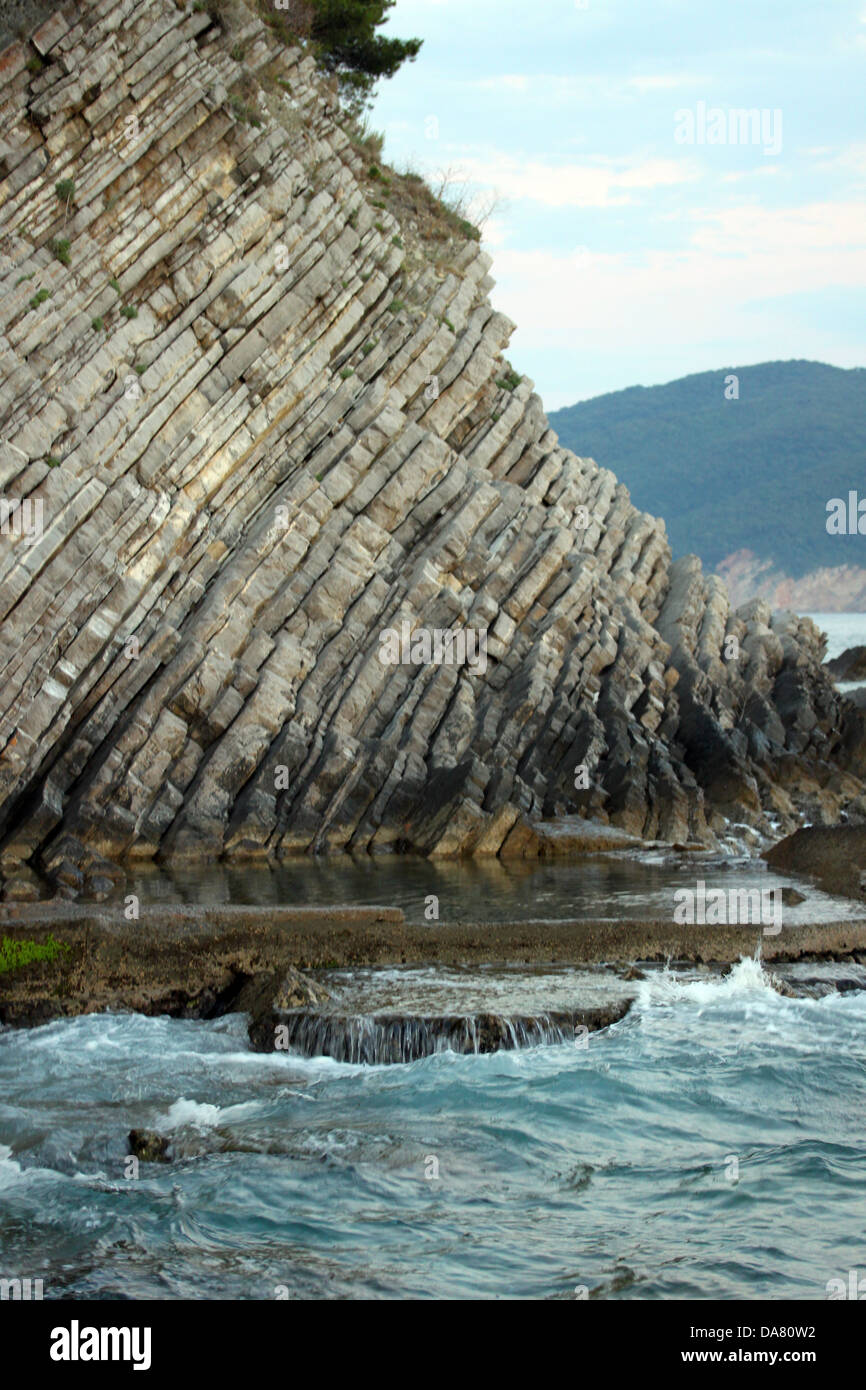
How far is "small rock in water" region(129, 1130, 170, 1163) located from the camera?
1251 centimetres

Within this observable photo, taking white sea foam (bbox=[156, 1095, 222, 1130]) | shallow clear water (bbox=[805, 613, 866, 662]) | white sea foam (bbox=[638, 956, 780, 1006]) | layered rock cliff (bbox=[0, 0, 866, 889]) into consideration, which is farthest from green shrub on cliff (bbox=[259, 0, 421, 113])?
white sea foam (bbox=[156, 1095, 222, 1130])

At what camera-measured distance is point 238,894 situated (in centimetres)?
2289

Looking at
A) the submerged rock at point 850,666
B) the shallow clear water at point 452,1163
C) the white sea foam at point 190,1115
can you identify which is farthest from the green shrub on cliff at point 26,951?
the submerged rock at point 850,666

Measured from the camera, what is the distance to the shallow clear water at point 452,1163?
1059 centimetres

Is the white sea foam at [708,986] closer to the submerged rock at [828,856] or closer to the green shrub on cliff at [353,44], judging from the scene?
the submerged rock at [828,856]

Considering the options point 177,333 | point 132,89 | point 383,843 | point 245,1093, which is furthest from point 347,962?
point 132,89

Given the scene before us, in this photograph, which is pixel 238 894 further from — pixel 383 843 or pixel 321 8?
pixel 321 8

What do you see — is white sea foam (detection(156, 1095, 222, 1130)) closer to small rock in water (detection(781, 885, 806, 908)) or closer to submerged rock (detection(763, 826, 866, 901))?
small rock in water (detection(781, 885, 806, 908))

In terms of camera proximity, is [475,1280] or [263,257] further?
[263,257]

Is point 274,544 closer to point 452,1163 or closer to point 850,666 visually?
point 452,1163

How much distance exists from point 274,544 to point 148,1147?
65.1ft

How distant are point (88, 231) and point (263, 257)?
4.59 m

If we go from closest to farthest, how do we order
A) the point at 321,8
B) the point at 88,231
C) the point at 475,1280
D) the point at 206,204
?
the point at 475,1280 → the point at 88,231 → the point at 206,204 → the point at 321,8

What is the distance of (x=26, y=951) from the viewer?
17984 mm
